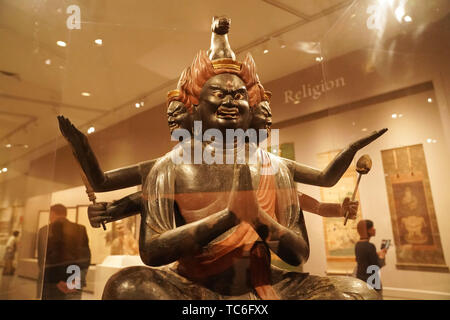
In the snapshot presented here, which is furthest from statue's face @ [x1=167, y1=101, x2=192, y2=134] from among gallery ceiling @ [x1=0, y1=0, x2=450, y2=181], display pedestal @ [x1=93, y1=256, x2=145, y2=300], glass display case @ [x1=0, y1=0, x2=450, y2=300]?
display pedestal @ [x1=93, y1=256, x2=145, y2=300]

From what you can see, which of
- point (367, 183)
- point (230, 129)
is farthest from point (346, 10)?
point (230, 129)

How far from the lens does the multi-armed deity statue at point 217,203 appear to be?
138 cm

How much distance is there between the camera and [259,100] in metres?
1.84

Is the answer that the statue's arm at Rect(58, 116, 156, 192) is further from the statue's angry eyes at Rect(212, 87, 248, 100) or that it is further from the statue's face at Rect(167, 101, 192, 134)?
the statue's angry eyes at Rect(212, 87, 248, 100)

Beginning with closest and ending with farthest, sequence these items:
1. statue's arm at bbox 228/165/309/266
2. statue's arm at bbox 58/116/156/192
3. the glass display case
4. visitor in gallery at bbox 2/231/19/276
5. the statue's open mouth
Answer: statue's arm at bbox 228/165/309/266
statue's arm at bbox 58/116/156/192
the statue's open mouth
the glass display case
visitor in gallery at bbox 2/231/19/276

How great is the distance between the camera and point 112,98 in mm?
2094

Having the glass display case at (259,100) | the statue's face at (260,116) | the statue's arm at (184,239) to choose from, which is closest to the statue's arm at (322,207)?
the glass display case at (259,100)

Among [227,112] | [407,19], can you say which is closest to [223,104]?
[227,112]

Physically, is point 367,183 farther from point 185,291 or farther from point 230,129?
point 185,291

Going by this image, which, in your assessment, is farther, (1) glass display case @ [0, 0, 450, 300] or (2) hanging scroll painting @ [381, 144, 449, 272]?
(2) hanging scroll painting @ [381, 144, 449, 272]

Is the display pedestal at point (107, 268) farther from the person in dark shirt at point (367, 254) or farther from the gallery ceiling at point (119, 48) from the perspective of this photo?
the person in dark shirt at point (367, 254)

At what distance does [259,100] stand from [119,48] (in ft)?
3.10

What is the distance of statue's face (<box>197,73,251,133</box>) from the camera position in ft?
5.59

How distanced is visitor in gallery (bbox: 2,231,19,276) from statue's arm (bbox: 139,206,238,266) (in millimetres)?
1276
